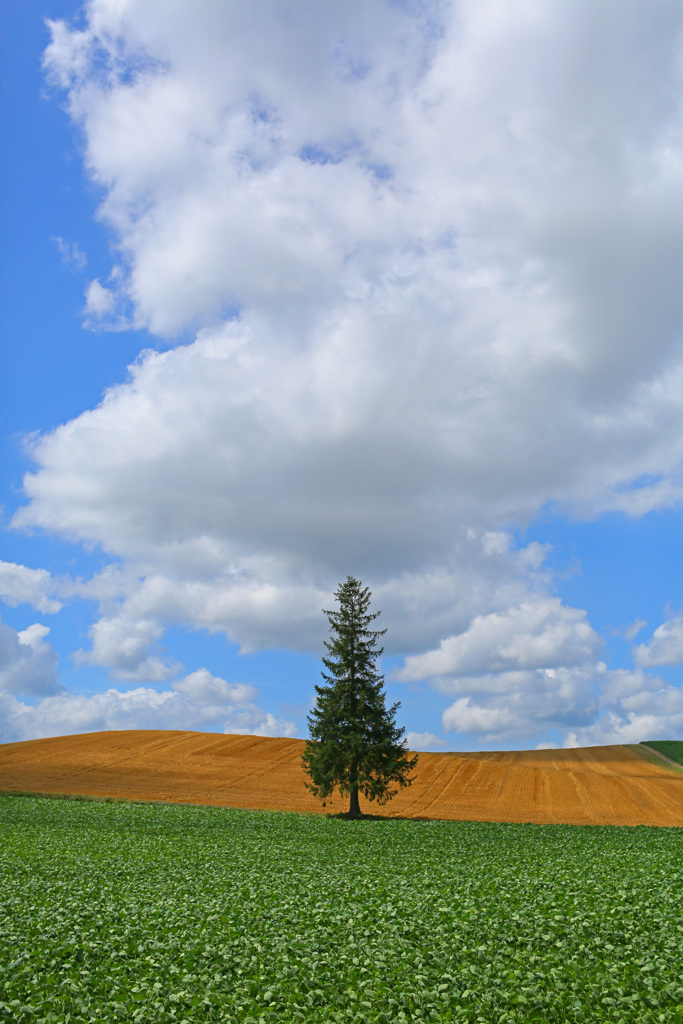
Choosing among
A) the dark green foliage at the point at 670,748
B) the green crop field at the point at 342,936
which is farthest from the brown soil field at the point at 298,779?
the green crop field at the point at 342,936

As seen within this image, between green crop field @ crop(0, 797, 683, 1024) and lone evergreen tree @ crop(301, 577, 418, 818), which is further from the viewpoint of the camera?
lone evergreen tree @ crop(301, 577, 418, 818)

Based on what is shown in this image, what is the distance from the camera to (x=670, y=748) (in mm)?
97875

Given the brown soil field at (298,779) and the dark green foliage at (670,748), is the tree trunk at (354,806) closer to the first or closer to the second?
the brown soil field at (298,779)

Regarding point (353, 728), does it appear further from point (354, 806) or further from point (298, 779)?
point (298, 779)

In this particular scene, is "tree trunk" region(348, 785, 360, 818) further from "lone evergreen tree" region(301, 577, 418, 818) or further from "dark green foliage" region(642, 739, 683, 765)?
"dark green foliage" region(642, 739, 683, 765)

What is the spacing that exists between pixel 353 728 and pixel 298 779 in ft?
72.7

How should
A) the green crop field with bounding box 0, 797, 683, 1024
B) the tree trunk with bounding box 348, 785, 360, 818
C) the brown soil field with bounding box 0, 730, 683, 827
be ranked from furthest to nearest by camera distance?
the brown soil field with bounding box 0, 730, 683, 827
the tree trunk with bounding box 348, 785, 360, 818
the green crop field with bounding box 0, 797, 683, 1024

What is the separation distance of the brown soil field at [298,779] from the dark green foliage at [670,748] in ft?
13.8

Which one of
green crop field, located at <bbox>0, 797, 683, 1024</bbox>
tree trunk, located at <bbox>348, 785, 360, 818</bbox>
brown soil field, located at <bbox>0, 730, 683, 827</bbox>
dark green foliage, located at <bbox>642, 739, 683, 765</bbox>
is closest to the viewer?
green crop field, located at <bbox>0, 797, 683, 1024</bbox>

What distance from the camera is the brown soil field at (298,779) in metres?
54.4

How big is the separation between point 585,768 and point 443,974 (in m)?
77.2

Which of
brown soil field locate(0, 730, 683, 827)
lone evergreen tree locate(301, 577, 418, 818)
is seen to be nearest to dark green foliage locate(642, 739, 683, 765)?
brown soil field locate(0, 730, 683, 827)

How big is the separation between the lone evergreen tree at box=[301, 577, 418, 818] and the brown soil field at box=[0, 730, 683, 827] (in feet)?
19.4

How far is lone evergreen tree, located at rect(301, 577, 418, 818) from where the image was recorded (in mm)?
46719
